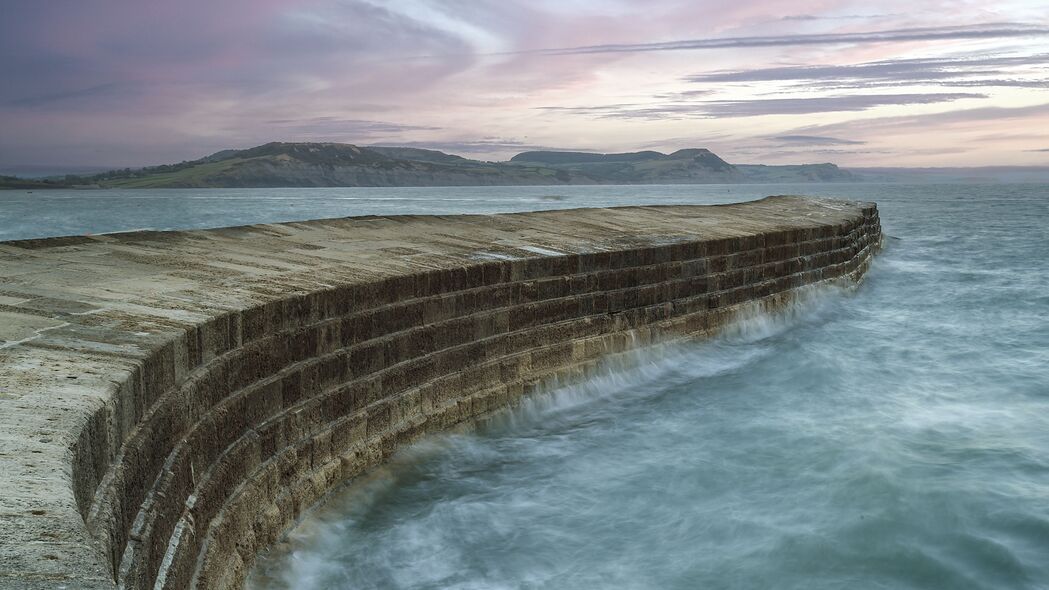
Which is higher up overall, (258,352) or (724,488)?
(258,352)

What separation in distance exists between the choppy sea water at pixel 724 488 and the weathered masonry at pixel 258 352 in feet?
1.01

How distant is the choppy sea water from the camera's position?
4656 mm

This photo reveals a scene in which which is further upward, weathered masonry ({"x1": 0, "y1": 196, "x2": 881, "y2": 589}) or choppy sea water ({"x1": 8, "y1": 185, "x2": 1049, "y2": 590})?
weathered masonry ({"x1": 0, "y1": 196, "x2": 881, "y2": 589})

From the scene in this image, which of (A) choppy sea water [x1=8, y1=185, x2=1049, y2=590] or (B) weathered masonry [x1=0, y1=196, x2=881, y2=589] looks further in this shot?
(A) choppy sea water [x1=8, y1=185, x2=1049, y2=590]

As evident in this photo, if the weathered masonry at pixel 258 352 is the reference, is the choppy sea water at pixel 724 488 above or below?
below

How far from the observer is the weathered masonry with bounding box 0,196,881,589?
2408mm

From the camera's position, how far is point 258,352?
429 cm

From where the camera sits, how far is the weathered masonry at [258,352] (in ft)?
7.90

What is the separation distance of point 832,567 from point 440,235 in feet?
15.0

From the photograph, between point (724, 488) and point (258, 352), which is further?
point (724, 488)

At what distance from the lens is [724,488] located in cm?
577

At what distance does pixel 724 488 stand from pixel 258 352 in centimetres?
310

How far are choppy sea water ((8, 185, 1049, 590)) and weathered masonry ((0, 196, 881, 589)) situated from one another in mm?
309

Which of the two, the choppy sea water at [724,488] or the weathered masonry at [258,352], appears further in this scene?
the choppy sea water at [724,488]
